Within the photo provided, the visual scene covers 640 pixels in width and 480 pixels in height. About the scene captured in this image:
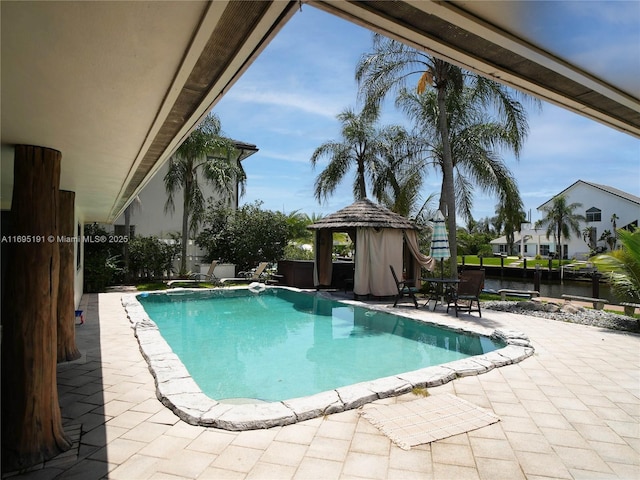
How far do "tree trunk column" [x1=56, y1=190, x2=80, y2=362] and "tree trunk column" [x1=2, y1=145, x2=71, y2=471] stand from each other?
2638 mm

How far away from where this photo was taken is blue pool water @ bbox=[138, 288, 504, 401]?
6.10m

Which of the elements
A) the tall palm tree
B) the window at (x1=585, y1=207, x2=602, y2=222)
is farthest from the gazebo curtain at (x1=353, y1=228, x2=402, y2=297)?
the window at (x1=585, y1=207, x2=602, y2=222)

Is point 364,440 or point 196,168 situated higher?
point 196,168

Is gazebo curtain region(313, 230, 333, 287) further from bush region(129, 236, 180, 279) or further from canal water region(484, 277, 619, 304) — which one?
canal water region(484, 277, 619, 304)

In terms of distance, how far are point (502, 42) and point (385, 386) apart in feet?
13.7

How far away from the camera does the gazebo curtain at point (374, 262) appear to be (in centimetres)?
1320

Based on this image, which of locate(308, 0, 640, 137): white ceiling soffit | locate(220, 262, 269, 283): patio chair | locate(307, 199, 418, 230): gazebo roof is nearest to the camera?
locate(308, 0, 640, 137): white ceiling soffit

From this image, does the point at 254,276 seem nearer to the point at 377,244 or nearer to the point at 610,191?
the point at 377,244

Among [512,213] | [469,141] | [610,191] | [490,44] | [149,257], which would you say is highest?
[610,191]

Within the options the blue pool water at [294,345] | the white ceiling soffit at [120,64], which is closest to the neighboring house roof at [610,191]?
the blue pool water at [294,345]

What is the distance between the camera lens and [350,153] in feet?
62.1

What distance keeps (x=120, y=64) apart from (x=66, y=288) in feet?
16.1

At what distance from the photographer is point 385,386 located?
4.73m

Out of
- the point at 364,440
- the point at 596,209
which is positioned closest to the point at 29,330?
the point at 364,440
